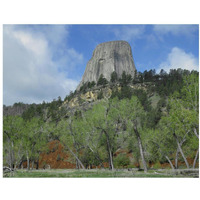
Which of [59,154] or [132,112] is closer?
[132,112]

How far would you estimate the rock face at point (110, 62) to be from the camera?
119m

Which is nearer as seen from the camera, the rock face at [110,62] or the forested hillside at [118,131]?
the forested hillside at [118,131]

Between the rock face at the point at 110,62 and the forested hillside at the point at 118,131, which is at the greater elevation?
the rock face at the point at 110,62

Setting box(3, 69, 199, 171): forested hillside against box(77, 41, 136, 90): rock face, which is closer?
box(3, 69, 199, 171): forested hillside

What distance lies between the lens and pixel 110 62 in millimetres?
120562

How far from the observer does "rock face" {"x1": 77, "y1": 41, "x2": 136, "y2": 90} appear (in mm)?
118938

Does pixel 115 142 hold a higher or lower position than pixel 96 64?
lower

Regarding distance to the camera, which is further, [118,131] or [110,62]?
[110,62]

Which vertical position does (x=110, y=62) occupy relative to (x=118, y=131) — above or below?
above

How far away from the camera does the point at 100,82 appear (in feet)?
317

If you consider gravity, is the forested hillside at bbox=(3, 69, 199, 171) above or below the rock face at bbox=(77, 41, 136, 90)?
below
